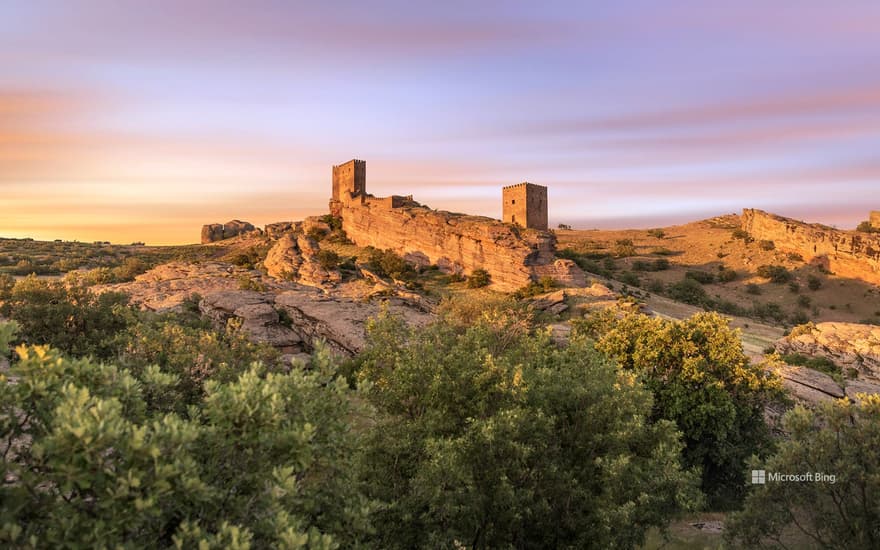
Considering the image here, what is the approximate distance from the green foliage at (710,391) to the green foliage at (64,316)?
983 inches

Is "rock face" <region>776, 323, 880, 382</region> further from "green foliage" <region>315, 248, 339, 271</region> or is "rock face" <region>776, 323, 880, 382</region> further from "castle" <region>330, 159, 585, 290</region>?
"green foliage" <region>315, 248, 339, 271</region>

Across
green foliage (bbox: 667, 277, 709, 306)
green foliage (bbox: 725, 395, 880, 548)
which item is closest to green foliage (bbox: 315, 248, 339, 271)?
green foliage (bbox: 667, 277, 709, 306)

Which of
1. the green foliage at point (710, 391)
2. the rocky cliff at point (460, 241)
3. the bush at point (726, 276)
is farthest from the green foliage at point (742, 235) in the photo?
the green foliage at point (710, 391)

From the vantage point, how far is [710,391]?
21.9 metres

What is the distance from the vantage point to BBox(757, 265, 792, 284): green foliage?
77625 mm

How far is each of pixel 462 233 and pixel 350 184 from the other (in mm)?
29241

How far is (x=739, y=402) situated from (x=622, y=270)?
2570 inches

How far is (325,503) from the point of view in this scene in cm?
803

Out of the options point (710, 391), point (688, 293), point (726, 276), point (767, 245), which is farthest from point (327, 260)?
point (767, 245)

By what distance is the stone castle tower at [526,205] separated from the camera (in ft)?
237

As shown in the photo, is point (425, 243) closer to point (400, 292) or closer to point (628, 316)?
point (400, 292)

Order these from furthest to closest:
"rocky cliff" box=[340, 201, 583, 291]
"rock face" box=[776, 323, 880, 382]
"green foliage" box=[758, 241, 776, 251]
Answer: "green foliage" box=[758, 241, 776, 251]
"rocky cliff" box=[340, 201, 583, 291]
"rock face" box=[776, 323, 880, 382]

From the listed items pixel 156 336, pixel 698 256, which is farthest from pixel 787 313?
pixel 156 336

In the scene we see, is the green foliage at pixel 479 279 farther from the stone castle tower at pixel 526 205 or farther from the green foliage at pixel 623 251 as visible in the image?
the green foliage at pixel 623 251
